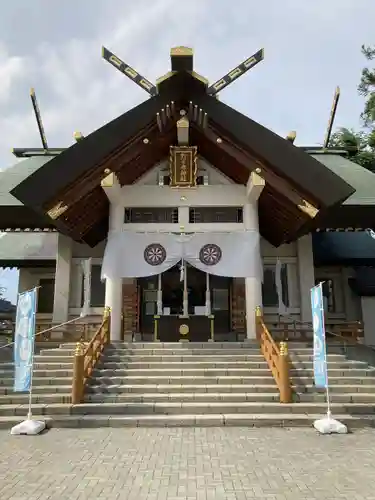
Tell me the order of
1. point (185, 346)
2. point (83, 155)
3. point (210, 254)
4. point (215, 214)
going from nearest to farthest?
point (185, 346) < point (83, 155) < point (210, 254) < point (215, 214)

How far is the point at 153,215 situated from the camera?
1255 centimetres

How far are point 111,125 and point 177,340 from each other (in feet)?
20.3

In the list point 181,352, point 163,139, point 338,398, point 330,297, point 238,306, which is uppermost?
point 163,139

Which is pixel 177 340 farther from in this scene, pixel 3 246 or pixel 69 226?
pixel 3 246

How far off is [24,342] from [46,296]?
845 centimetres

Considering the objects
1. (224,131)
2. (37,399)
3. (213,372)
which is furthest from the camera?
(224,131)

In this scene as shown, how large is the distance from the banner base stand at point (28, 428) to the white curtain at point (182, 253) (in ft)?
15.4

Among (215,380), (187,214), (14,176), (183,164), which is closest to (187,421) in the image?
(215,380)

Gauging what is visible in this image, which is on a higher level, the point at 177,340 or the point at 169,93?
the point at 169,93

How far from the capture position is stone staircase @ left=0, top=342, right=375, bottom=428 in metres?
7.63

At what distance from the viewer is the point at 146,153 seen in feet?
40.6

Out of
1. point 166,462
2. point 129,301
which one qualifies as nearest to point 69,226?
point 129,301

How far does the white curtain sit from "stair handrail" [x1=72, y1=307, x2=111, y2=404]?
184cm

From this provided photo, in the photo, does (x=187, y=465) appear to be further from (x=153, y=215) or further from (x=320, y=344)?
(x=153, y=215)
